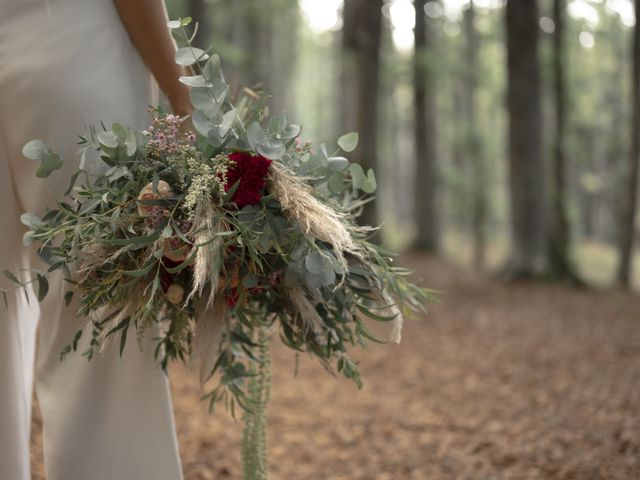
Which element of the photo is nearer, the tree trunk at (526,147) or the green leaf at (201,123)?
the green leaf at (201,123)

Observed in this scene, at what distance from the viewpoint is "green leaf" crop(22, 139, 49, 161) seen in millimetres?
1750

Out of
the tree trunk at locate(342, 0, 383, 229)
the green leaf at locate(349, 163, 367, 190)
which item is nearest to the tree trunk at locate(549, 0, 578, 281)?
the tree trunk at locate(342, 0, 383, 229)

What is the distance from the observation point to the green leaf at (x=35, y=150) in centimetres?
175

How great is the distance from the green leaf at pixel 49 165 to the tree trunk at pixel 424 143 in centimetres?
1230

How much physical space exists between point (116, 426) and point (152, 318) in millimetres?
358

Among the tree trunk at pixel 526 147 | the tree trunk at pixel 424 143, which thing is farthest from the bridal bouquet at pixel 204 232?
the tree trunk at pixel 424 143

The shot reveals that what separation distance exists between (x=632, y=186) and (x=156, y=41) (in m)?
9.64

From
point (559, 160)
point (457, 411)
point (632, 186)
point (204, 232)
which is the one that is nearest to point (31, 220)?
point (204, 232)

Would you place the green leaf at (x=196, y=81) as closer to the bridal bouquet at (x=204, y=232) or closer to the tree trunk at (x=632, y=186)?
Answer: the bridal bouquet at (x=204, y=232)

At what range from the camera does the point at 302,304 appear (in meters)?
1.91

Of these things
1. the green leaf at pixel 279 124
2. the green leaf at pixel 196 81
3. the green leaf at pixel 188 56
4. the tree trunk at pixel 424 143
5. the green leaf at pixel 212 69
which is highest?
the tree trunk at pixel 424 143

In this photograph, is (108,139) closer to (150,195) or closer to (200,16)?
(150,195)

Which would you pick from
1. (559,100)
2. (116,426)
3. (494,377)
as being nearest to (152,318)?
(116,426)

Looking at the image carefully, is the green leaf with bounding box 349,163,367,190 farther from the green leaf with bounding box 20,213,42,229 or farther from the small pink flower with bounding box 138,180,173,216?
the green leaf with bounding box 20,213,42,229
